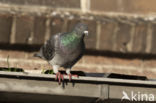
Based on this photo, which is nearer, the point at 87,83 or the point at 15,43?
the point at 87,83

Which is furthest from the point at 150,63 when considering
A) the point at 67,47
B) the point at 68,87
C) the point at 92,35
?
the point at 68,87

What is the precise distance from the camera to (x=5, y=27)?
5.70 meters

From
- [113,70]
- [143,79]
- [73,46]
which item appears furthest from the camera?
[113,70]

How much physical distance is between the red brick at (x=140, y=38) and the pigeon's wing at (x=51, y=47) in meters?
1.14

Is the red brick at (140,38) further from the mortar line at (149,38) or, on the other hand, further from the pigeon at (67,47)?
the pigeon at (67,47)

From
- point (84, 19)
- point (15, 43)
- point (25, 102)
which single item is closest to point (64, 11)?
point (84, 19)

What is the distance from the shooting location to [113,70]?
5.93m

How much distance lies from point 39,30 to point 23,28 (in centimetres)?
16

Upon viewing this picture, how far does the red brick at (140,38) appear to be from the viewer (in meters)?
6.00

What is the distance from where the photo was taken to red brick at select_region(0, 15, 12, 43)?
224 inches

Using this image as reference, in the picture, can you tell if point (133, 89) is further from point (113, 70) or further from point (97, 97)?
point (113, 70)

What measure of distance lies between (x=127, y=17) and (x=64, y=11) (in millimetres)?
672

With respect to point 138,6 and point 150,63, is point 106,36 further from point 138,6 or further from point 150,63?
point 138,6

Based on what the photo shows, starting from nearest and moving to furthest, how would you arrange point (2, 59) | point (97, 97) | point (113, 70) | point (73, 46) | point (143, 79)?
1. point (97, 97)
2. point (143, 79)
3. point (73, 46)
4. point (2, 59)
5. point (113, 70)
